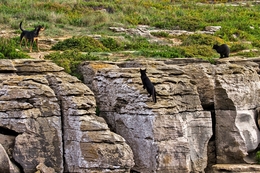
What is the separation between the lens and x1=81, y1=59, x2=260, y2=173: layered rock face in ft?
54.5

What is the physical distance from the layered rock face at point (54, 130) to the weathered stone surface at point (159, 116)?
89 centimetres

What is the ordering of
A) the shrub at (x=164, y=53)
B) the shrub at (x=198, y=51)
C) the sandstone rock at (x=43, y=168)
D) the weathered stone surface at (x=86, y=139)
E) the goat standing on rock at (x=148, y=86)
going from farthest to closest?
the shrub at (x=198, y=51) < the shrub at (x=164, y=53) < the goat standing on rock at (x=148, y=86) < the weathered stone surface at (x=86, y=139) < the sandstone rock at (x=43, y=168)

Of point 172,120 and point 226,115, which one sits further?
point 226,115

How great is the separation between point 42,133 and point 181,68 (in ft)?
18.8

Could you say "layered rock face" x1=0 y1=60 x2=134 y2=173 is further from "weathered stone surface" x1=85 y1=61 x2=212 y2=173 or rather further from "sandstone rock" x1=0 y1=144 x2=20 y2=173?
"weathered stone surface" x1=85 y1=61 x2=212 y2=173

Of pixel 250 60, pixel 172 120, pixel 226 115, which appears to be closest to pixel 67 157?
pixel 172 120

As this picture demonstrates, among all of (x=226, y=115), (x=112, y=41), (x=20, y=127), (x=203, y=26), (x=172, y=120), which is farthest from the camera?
(x=203, y=26)

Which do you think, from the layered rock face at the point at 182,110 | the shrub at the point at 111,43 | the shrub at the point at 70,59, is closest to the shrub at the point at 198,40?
the shrub at the point at 111,43

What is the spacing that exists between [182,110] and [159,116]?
6.38ft

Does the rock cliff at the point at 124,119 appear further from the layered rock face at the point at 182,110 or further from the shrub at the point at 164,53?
the shrub at the point at 164,53

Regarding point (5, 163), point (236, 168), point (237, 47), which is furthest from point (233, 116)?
point (5, 163)

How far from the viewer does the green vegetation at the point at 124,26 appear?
908 inches

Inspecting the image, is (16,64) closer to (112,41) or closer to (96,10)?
(112,41)

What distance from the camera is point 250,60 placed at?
72.3ft
